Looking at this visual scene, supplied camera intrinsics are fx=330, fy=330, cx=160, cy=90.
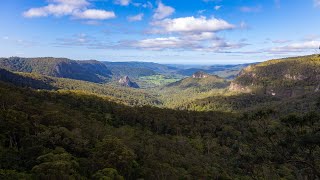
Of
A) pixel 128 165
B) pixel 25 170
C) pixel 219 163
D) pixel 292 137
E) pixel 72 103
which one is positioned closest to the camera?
pixel 292 137

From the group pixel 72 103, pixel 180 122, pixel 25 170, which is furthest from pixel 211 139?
pixel 25 170

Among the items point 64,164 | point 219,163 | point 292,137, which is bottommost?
point 219,163

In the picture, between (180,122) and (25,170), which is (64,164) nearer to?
(25,170)

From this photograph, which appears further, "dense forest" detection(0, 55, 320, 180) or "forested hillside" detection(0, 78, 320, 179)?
"forested hillside" detection(0, 78, 320, 179)

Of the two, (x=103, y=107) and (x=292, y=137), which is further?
(x=103, y=107)

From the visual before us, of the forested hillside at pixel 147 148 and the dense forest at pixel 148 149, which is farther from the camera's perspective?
the forested hillside at pixel 147 148

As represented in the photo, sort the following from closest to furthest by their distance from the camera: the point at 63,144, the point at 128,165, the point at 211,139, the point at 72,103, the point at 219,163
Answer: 1. the point at 128,165
2. the point at 63,144
3. the point at 219,163
4. the point at 211,139
5. the point at 72,103

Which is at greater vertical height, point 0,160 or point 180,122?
point 0,160

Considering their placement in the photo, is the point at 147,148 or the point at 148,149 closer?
the point at 148,149

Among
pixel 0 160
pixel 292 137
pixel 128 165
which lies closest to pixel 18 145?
pixel 0 160
